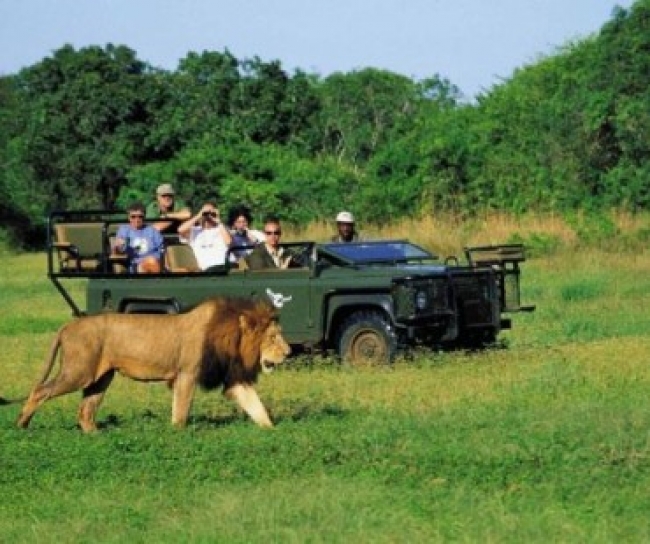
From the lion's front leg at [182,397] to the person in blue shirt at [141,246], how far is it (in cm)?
437

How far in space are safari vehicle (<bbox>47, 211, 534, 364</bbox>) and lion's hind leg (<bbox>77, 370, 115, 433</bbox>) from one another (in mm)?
3475

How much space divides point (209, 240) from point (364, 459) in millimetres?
6878

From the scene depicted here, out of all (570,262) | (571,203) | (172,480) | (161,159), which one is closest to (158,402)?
(172,480)

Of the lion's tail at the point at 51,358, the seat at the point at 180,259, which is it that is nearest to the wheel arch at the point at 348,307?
the seat at the point at 180,259

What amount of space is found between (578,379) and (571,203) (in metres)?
22.7

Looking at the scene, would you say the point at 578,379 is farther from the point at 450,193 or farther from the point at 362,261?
the point at 450,193

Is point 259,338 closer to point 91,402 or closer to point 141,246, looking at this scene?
point 91,402

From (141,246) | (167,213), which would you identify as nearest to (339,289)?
(141,246)

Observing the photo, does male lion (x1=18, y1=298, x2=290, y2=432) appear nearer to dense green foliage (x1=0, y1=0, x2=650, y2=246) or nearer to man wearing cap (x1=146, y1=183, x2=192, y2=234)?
man wearing cap (x1=146, y1=183, x2=192, y2=234)

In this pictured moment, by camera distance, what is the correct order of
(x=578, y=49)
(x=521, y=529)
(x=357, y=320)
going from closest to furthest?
(x=521, y=529), (x=357, y=320), (x=578, y=49)

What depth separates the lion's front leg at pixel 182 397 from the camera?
11773 mm

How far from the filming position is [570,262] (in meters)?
29.0

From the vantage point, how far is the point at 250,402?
461 inches

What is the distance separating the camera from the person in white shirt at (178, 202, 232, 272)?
1644cm
